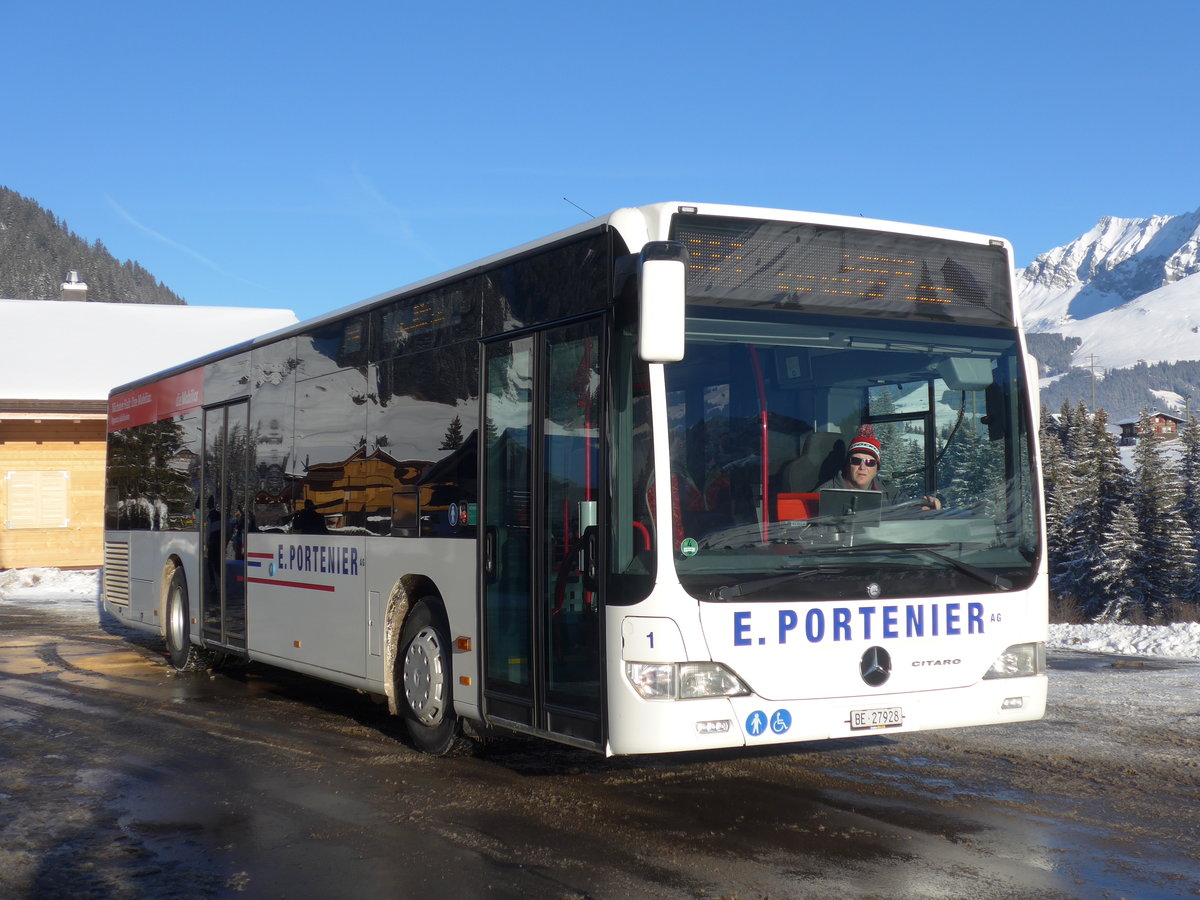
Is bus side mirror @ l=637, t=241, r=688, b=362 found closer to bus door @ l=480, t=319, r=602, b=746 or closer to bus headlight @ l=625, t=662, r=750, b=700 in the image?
bus door @ l=480, t=319, r=602, b=746

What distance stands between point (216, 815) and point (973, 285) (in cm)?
483

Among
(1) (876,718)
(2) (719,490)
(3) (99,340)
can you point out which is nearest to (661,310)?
(2) (719,490)

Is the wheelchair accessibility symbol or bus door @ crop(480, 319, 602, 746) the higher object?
bus door @ crop(480, 319, 602, 746)

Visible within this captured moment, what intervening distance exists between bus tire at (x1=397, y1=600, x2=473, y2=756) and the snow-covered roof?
20525 mm

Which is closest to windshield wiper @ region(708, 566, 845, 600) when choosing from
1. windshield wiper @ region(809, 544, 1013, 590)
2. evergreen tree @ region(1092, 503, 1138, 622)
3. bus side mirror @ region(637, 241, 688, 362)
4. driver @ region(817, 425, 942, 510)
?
windshield wiper @ region(809, 544, 1013, 590)

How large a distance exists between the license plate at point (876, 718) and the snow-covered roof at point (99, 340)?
23.2 metres

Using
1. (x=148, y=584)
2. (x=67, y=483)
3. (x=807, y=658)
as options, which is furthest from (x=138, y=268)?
(x=807, y=658)

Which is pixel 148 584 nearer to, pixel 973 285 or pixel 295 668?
pixel 295 668

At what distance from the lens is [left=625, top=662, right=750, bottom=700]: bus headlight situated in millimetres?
5797

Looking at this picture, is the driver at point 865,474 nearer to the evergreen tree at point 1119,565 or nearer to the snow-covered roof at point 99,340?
the snow-covered roof at point 99,340

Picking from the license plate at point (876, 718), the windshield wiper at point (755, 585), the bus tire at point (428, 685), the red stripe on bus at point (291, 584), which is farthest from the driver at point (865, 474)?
the red stripe on bus at point (291, 584)

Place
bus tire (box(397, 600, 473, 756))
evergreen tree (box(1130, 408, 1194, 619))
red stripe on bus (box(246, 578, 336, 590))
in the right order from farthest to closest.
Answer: evergreen tree (box(1130, 408, 1194, 619)) < red stripe on bus (box(246, 578, 336, 590)) < bus tire (box(397, 600, 473, 756))

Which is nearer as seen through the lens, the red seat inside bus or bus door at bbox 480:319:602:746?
the red seat inside bus

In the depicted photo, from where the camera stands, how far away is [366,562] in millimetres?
8609
